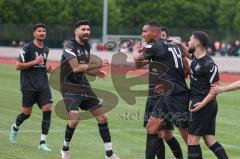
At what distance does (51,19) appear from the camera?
253 ft

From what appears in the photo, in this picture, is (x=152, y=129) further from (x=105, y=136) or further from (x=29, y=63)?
(x=29, y=63)

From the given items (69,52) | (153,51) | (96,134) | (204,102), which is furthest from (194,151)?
(96,134)

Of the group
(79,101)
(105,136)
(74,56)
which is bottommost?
(105,136)

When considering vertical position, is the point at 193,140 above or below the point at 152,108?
below

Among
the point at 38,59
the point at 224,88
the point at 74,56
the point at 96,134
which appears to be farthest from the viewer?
the point at 96,134

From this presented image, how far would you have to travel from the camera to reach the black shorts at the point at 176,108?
10492 mm

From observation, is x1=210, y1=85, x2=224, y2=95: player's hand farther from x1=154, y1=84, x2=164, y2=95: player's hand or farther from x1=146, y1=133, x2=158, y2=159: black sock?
x1=146, y1=133, x2=158, y2=159: black sock

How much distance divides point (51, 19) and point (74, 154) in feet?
215

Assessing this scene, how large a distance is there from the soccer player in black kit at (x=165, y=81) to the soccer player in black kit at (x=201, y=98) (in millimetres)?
369

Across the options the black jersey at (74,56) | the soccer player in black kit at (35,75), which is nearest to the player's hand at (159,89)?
the black jersey at (74,56)

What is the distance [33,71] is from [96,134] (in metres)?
2.47

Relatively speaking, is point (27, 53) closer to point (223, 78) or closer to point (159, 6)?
point (223, 78)

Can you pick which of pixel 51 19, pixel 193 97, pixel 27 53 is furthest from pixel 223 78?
pixel 51 19

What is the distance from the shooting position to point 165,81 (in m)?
10.8
